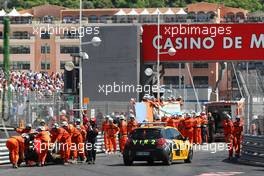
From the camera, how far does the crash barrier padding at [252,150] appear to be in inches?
1187

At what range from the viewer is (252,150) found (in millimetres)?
30844

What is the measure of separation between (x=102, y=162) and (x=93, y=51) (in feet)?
59.9

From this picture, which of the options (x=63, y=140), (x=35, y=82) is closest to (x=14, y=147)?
(x=63, y=140)

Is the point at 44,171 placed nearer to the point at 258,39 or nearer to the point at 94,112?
the point at 94,112

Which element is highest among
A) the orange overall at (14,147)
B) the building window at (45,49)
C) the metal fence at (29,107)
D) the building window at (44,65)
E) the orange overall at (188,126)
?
the building window at (45,49)

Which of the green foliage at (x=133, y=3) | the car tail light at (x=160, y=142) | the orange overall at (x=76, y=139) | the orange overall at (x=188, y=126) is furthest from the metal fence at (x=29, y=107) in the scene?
the green foliage at (x=133, y=3)

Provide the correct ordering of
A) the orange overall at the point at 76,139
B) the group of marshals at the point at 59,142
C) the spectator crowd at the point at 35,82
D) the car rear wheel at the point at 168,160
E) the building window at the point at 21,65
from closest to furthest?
the car rear wheel at the point at 168,160
the group of marshals at the point at 59,142
the orange overall at the point at 76,139
the spectator crowd at the point at 35,82
the building window at the point at 21,65

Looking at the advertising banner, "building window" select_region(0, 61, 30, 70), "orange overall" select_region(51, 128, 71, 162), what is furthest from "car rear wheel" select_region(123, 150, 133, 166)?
"building window" select_region(0, 61, 30, 70)

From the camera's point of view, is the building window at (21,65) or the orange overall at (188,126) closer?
the orange overall at (188,126)

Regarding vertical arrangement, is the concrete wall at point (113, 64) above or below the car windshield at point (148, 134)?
above

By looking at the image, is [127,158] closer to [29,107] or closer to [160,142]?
[160,142]

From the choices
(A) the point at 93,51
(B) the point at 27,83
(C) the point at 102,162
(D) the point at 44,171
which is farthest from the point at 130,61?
(D) the point at 44,171

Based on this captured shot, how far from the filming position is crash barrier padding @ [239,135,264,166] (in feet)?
98.9

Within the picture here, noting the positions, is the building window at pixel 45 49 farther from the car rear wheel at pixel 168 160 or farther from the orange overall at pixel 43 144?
the car rear wheel at pixel 168 160
